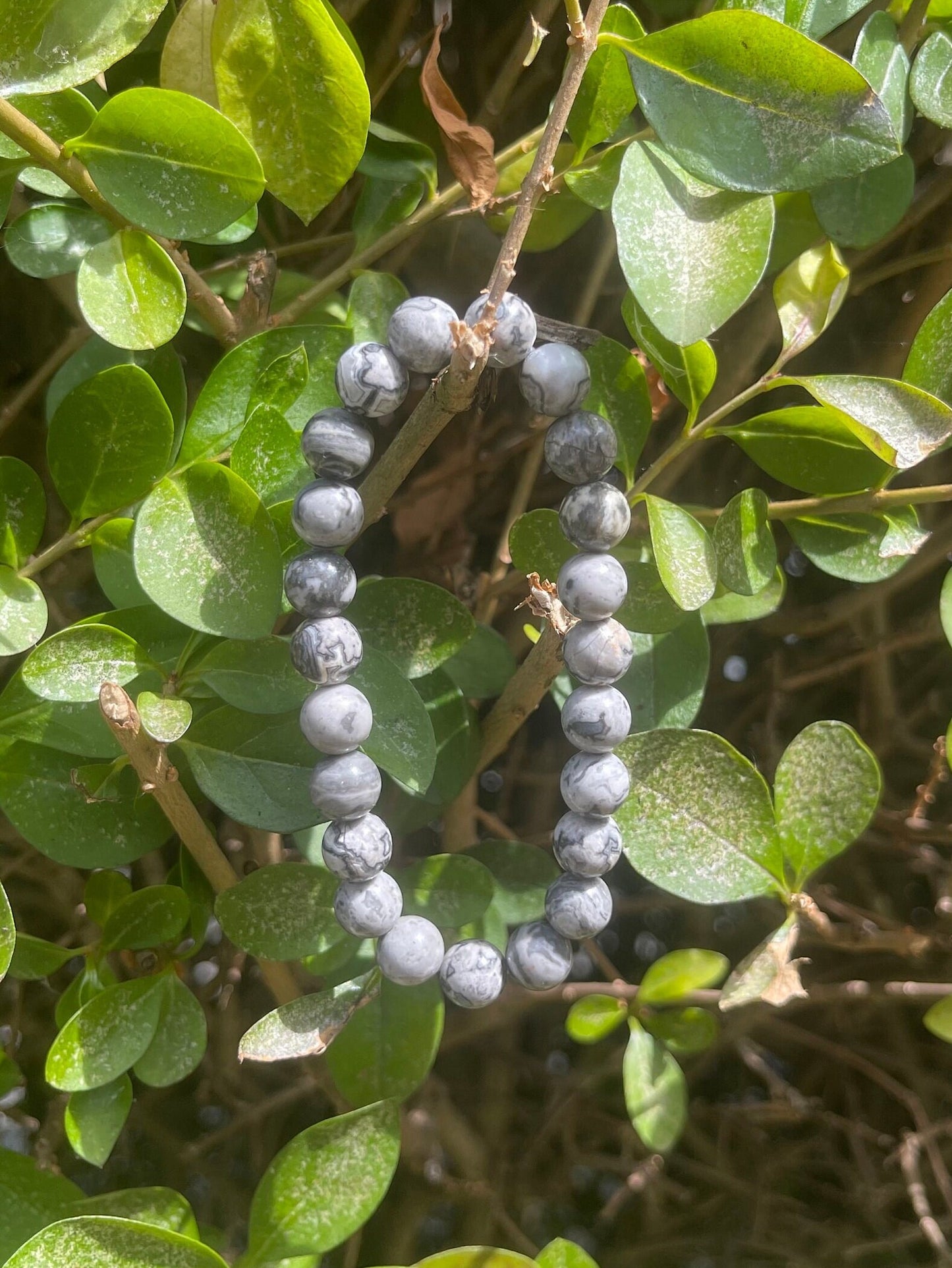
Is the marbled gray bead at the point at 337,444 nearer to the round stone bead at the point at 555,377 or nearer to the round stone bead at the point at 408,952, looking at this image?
the round stone bead at the point at 555,377

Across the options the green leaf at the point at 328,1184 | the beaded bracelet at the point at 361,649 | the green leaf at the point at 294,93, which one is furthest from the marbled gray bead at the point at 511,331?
the green leaf at the point at 328,1184

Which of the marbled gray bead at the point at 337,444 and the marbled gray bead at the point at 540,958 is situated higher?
the marbled gray bead at the point at 337,444

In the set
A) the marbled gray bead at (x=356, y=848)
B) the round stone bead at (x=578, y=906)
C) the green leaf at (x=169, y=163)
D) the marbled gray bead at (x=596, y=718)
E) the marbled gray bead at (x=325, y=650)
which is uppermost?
the green leaf at (x=169, y=163)

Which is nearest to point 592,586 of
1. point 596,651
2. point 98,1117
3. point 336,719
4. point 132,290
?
point 596,651

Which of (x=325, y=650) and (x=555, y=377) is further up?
(x=555, y=377)

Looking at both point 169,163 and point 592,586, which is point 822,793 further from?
point 169,163

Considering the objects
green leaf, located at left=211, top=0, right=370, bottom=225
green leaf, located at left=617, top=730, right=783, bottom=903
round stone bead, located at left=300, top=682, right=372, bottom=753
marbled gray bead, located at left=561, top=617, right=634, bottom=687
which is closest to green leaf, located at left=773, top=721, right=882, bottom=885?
green leaf, located at left=617, top=730, right=783, bottom=903
